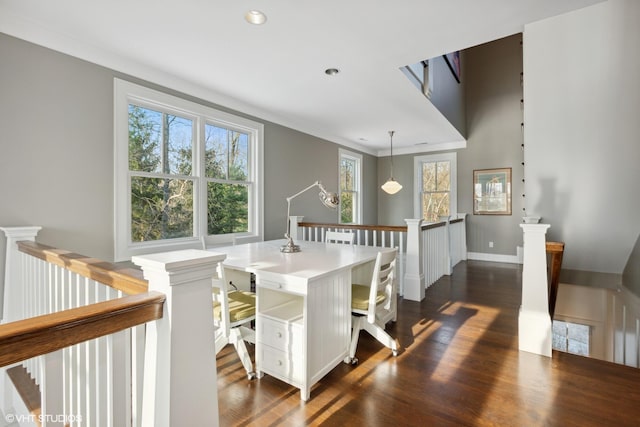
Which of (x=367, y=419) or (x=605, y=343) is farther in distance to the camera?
(x=605, y=343)

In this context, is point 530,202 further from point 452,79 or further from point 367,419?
point 452,79

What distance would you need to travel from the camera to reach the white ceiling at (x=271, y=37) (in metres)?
2.03

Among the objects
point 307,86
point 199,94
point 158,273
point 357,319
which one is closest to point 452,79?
point 307,86

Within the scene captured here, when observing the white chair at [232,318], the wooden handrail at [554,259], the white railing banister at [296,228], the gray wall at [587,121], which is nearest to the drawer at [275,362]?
the white chair at [232,318]

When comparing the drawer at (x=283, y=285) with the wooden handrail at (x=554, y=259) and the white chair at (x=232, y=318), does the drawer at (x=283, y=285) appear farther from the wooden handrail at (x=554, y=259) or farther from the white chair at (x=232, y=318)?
the wooden handrail at (x=554, y=259)

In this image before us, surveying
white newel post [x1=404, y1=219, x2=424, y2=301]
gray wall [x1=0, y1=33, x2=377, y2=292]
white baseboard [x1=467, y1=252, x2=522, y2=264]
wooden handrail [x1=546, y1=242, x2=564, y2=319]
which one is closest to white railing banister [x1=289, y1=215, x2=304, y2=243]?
white newel post [x1=404, y1=219, x2=424, y2=301]

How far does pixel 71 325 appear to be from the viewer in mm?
698

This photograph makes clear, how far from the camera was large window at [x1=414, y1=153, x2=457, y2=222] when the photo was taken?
6.41m

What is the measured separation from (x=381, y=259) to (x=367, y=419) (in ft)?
3.22

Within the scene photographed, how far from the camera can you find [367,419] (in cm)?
161

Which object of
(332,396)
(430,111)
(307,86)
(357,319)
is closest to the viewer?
(332,396)

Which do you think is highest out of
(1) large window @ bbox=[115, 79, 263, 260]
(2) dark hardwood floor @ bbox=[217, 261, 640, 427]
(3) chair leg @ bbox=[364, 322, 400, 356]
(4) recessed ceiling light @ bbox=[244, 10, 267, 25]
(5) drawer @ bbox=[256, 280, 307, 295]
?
(4) recessed ceiling light @ bbox=[244, 10, 267, 25]
